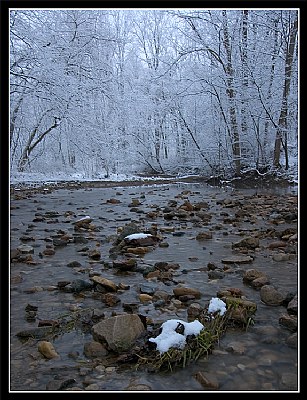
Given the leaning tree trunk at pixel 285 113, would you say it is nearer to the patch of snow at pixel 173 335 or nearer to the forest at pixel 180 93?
the forest at pixel 180 93

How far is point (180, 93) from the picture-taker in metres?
17.5

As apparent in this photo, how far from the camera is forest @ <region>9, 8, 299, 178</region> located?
1161 cm

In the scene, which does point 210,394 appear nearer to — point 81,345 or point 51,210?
point 81,345

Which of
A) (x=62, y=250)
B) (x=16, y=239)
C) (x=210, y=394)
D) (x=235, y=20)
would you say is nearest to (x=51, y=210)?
(x=16, y=239)

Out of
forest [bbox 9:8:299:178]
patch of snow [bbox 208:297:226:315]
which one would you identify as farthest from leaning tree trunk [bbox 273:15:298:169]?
patch of snow [bbox 208:297:226:315]

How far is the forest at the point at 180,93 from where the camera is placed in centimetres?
1161

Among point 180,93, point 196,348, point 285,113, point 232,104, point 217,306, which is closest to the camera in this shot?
point 196,348

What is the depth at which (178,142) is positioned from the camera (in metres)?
22.8

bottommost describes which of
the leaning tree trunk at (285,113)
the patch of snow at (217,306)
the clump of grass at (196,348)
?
the clump of grass at (196,348)

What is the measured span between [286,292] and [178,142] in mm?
20104

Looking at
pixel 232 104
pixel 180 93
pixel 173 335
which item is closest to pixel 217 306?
pixel 173 335

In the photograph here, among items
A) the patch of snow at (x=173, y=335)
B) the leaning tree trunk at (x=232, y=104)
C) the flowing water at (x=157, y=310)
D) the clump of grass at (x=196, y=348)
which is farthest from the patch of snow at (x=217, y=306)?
the leaning tree trunk at (x=232, y=104)

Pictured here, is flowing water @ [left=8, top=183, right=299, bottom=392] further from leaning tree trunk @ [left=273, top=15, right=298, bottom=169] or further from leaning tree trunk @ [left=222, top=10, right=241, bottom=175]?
Answer: leaning tree trunk @ [left=222, top=10, right=241, bottom=175]

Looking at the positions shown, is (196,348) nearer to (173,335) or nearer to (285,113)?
(173,335)
